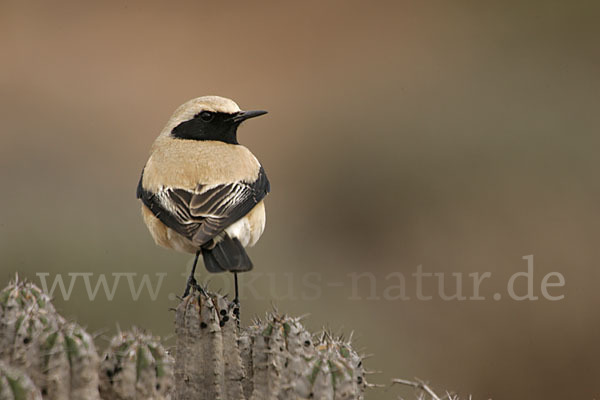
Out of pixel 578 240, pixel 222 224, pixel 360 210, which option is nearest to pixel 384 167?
pixel 360 210

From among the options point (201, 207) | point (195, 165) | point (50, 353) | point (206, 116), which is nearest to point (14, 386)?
point (50, 353)

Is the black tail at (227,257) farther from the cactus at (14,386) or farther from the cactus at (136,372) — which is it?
the cactus at (14,386)

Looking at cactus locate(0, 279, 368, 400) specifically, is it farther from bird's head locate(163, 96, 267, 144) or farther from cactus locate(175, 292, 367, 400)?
bird's head locate(163, 96, 267, 144)

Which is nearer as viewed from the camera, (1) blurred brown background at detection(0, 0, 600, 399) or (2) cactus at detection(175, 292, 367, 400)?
(2) cactus at detection(175, 292, 367, 400)

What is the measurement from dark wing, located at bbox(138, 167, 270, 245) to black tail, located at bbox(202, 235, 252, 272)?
0.09 m

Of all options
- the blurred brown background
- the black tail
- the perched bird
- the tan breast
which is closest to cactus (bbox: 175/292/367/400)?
the black tail

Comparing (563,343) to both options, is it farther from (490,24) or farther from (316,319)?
(490,24)

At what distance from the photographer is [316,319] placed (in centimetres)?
973

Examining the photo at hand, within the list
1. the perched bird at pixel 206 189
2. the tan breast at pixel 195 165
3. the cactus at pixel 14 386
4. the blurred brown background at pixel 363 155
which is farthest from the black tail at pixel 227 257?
the blurred brown background at pixel 363 155

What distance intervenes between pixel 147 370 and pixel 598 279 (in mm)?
8030

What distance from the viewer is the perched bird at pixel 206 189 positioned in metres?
5.28

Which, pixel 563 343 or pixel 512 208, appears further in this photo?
pixel 512 208

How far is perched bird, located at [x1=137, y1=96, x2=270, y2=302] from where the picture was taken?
17.3 feet

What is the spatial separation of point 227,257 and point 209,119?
1331mm
